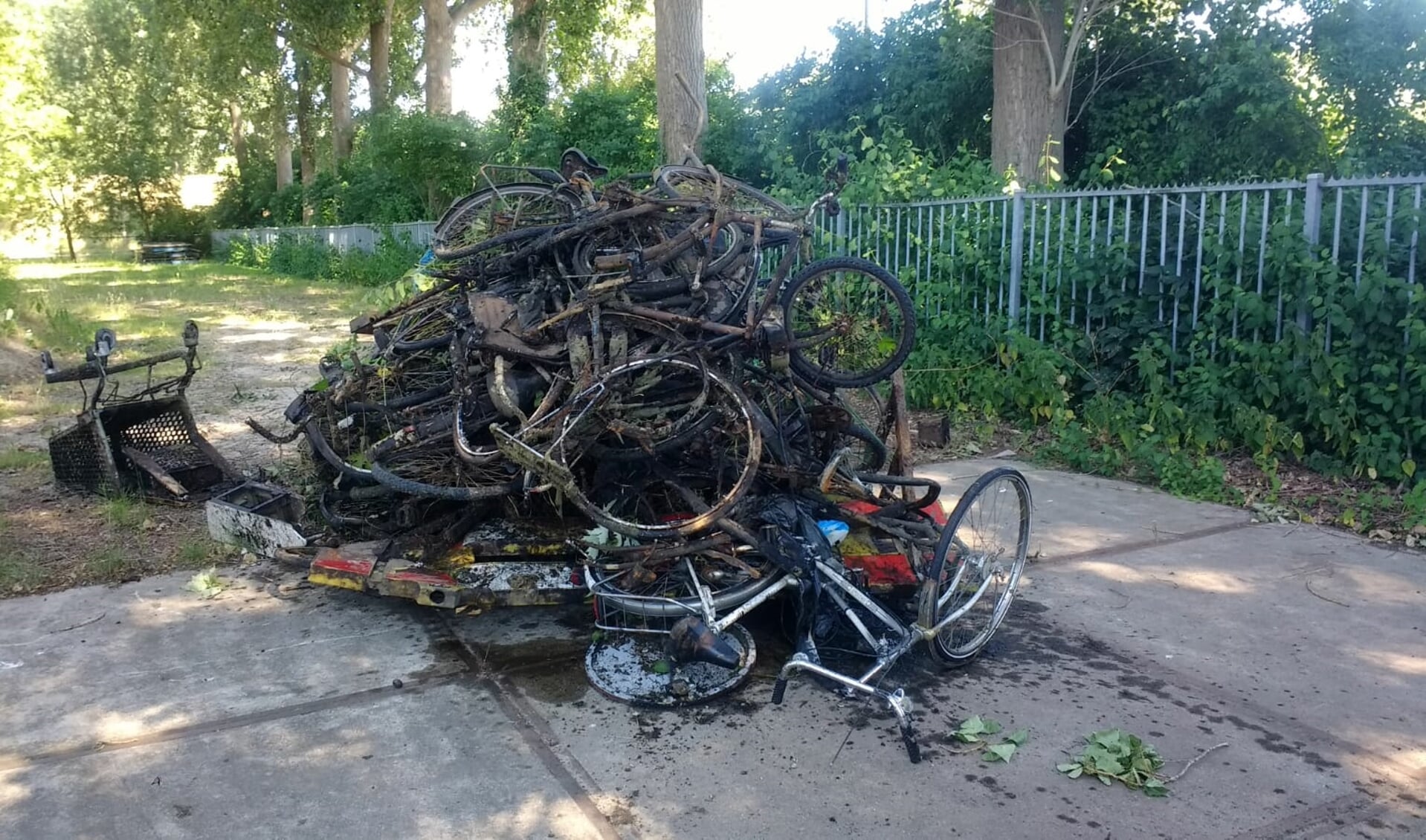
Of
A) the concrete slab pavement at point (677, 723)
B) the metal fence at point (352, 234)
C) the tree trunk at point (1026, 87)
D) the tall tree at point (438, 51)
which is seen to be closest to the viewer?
the concrete slab pavement at point (677, 723)

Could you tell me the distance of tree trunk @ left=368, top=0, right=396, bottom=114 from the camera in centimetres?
3061

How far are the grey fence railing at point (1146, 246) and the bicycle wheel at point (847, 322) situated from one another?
3.50 meters

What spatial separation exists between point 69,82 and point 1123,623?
180 ft

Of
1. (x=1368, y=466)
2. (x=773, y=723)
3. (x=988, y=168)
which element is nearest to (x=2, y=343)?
(x=988, y=168)

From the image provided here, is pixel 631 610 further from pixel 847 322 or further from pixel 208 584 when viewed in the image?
pixel 208 584

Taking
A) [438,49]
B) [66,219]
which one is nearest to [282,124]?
[66,219]

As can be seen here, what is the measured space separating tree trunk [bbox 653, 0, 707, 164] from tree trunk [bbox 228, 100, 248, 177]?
40.1 m

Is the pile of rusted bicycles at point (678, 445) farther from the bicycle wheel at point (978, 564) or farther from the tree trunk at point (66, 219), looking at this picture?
the tree trunk at point (66, 219)

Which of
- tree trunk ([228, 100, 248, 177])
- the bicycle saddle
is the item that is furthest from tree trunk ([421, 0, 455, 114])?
tree trunk ([228, 100, 248, 177])

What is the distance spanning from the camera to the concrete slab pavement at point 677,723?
3.23m

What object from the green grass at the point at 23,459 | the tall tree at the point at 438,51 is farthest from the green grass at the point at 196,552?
the tall tree at the point at 438,51

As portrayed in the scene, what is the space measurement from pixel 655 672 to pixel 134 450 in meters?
4.39

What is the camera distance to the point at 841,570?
13.5ft

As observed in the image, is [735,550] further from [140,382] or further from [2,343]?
[2,343]
